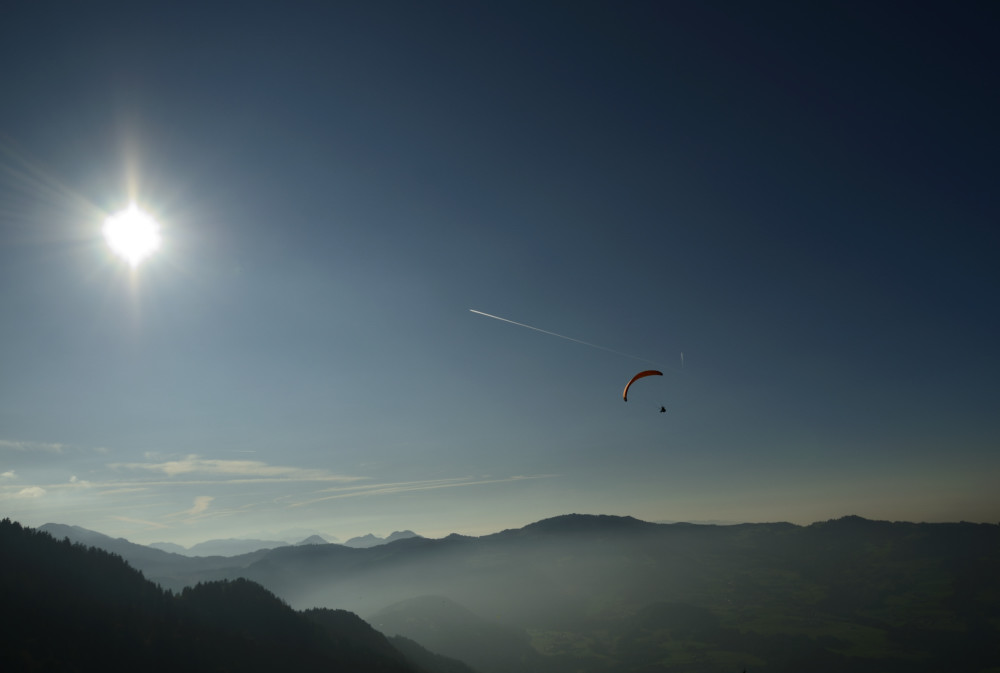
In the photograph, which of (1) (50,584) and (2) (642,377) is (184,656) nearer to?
(1) (50,584)

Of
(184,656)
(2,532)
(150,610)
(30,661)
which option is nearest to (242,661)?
(184,656)

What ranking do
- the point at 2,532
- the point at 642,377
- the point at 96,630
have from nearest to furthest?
the point at 642,377 < the point at 96,630 < the point at 2,532

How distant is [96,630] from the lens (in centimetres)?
16975

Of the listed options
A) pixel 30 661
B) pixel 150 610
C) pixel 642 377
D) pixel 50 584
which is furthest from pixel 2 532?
pixel 642 377

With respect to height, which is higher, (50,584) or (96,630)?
(50,584)

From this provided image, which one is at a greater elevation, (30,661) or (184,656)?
(30,661)

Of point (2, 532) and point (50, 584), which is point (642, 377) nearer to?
point (50, 584)

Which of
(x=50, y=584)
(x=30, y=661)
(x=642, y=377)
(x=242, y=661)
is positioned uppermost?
(x=642, y=377)

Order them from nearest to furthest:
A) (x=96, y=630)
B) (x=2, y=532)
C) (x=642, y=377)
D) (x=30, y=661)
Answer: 1. (x=642, y=377)
2. (x=30, y=661)
3. (x=96, y=630)
4. (x=2, y=532)

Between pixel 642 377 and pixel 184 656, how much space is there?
212604mm

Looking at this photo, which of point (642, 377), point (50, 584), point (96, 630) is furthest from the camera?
point (50, 584)

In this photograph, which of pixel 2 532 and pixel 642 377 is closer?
pixel 642 377

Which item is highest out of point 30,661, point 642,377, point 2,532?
point 642,377

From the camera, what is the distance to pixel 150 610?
654ft
